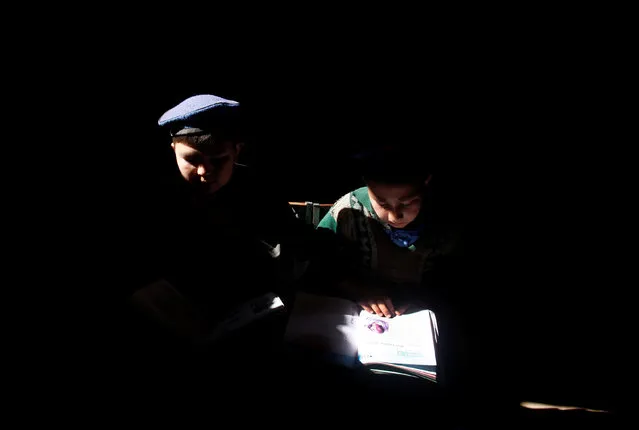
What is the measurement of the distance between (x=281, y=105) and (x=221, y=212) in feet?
2.48

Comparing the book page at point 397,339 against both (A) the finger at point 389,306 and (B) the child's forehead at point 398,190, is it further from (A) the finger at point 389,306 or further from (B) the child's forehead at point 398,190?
(B) the child's forehead at point 398,190

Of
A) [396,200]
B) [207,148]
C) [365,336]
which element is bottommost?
[365,336]

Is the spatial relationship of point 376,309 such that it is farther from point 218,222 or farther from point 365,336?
point 218,222

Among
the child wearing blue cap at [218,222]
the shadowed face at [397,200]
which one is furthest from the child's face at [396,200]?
the child wearing blue cap at [218,222]

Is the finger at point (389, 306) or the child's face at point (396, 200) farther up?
the child's face at point (396, 200)

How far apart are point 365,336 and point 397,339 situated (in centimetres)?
10

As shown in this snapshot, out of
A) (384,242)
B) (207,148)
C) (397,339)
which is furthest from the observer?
(384,242)

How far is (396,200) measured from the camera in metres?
1.17

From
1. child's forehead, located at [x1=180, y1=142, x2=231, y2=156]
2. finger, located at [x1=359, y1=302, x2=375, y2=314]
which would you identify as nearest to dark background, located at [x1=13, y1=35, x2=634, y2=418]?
child's forehead, located at [x1=180, y1=142, x2=231, y2=156]

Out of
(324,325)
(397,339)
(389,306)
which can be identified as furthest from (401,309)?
(324,325)

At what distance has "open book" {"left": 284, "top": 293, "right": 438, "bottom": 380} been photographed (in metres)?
0.98

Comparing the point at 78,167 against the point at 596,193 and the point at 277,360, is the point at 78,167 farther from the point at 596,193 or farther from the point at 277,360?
the point at 596,193

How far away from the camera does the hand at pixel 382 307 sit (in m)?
1.21

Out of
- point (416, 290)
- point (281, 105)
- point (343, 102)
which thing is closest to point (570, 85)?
point (343, 102)
